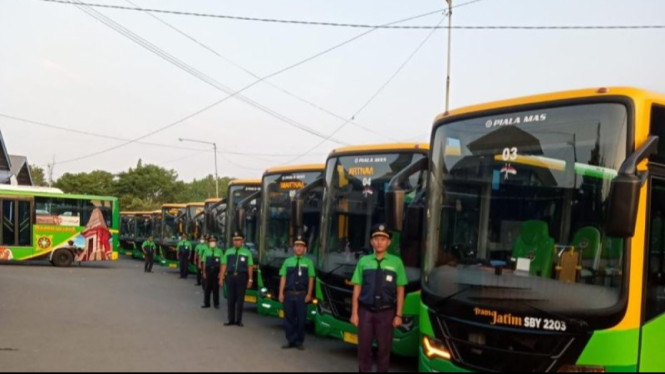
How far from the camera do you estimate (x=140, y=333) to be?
11.1m

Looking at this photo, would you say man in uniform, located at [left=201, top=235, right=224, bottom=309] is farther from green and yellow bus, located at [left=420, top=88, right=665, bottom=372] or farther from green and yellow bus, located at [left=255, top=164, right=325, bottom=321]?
green and yellow bus, located at [left=420, top=88, right=665, bottom=372]

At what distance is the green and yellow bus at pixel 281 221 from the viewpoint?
1145 centimetres

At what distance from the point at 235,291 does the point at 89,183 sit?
61.2 meters

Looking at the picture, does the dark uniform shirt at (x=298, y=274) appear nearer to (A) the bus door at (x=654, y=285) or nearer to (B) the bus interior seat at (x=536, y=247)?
(B) the bus interior seat at (x=536, y=247)

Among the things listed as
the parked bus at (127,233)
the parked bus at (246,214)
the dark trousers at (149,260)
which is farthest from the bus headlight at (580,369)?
the parked bus at (127,233)

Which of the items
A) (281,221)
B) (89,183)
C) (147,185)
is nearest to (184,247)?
(281,221)

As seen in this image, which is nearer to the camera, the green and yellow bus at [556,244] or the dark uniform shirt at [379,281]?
the green and yellow bus at [556,244]

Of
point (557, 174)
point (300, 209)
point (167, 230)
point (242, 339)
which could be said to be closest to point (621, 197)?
point (557, 174)

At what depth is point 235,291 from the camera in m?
12.3

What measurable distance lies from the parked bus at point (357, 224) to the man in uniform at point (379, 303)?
94 centimetres

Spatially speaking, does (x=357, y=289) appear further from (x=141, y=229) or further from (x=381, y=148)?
(x=141, y=229)

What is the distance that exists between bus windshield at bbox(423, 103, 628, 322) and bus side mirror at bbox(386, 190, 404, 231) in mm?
323

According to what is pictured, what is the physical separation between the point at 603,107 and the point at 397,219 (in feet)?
7.50

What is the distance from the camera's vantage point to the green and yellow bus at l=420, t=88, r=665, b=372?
5.36m
